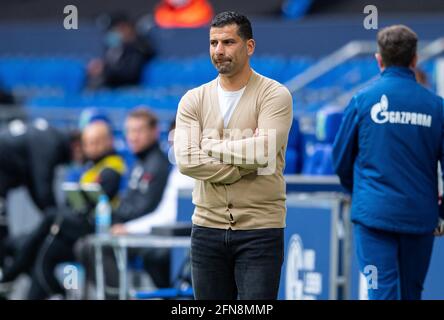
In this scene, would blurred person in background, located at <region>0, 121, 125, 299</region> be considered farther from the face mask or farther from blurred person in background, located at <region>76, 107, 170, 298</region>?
the face mask

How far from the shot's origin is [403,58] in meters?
6.96

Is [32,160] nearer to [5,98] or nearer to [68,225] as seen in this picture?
[68,225]

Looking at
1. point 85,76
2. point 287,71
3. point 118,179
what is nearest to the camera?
point 118,179

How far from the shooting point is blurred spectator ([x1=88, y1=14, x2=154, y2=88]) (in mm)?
17875

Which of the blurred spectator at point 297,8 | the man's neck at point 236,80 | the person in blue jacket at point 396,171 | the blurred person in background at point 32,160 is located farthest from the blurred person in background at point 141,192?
the blurred spectator at point 297,8

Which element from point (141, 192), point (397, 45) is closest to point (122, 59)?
point (141, 192)

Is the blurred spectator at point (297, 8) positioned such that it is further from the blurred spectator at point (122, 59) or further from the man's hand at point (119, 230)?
the man's hand at point (119, 230)

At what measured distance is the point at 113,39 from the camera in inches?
733

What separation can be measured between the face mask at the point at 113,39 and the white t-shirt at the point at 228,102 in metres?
12.3

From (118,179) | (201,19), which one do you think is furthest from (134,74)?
(118,179)

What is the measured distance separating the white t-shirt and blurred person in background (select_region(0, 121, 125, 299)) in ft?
16.5

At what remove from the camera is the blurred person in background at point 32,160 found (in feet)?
40.0

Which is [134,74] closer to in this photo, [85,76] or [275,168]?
[85,76]

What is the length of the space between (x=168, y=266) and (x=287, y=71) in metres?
5.90
